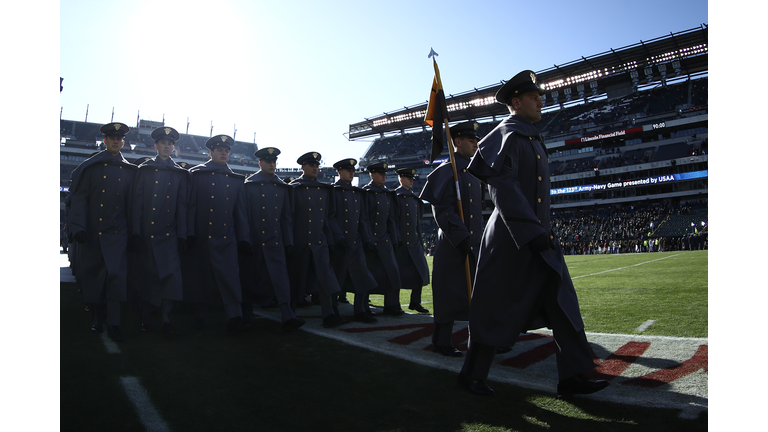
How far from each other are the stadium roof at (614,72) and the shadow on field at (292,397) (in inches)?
2025

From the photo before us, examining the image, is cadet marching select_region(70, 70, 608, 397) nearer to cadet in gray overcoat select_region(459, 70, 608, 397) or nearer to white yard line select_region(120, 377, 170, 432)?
cadet in gray overcoat select_region(459, 70, 608, 397)

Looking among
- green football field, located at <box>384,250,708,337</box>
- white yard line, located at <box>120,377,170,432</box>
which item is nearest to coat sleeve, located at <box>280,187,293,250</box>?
white yard line, located at <box>120,377,170,432</box>

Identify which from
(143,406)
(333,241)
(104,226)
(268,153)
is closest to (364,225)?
(333,241)

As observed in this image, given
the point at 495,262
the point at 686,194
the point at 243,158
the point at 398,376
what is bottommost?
the point at 398,376

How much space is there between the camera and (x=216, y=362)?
420cm

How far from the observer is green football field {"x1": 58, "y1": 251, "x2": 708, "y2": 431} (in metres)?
2.82

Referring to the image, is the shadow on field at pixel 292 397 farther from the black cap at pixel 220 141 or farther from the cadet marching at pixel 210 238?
the black cap at pixel 220 141

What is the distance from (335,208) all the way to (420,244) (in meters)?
1.78

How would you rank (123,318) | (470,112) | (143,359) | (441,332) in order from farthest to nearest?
(470,112)
(123,318)
(441,332)
(143,359)

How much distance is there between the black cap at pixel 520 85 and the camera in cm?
366

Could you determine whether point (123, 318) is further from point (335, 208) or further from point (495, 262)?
point (495, 262)

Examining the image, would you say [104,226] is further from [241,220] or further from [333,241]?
[333,241]

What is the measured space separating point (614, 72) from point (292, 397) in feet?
182

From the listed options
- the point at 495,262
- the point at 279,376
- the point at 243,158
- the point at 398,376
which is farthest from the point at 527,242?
the point at 243,158
